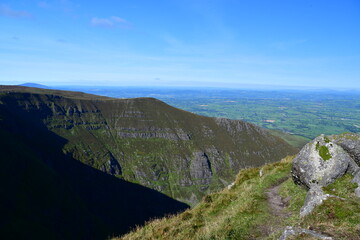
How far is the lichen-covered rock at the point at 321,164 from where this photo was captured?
14.5 metres

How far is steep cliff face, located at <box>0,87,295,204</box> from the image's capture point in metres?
153

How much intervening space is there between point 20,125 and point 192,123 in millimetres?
126838

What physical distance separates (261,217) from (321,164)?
6.17 meters

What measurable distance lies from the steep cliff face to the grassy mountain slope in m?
136

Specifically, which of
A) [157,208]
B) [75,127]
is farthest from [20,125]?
[157,208]

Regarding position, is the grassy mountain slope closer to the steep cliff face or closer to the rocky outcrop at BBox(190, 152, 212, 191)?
the steep cliff face

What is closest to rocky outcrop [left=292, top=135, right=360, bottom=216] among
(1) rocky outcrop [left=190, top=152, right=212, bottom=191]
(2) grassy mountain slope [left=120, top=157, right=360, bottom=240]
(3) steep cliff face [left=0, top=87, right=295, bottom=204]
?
(2) grassy mountain slope [left=120, top=157, right=360, bottom=240]

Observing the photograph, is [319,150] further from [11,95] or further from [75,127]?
[11,95]

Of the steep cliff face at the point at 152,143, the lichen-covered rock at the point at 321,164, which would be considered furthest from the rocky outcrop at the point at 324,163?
the steep cliff face at the point at 152,143

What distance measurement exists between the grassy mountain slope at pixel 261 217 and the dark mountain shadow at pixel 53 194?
22.0m

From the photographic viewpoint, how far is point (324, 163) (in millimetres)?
14852

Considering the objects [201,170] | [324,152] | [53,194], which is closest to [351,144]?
[324,152]

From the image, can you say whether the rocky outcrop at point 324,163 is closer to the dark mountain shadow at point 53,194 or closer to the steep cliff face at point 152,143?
the dark mountain shadow at point 53,194

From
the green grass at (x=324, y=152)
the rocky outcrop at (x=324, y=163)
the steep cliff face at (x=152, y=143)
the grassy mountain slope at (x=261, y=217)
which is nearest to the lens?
the grassy mountain slope at (x=261, y=217)
